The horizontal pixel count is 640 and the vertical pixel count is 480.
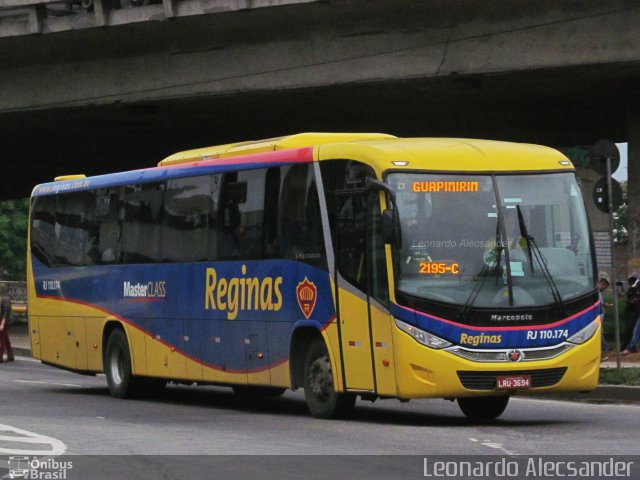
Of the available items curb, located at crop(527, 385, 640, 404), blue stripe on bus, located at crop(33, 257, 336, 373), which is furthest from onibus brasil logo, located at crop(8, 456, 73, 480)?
curb, located at crop(527, 385, 640, 404)

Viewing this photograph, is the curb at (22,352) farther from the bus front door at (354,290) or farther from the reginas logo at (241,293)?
the bus front door at (354,290)

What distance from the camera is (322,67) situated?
96.0 feet

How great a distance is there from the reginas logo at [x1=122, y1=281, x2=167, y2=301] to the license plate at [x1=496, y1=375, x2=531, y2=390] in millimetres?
6283

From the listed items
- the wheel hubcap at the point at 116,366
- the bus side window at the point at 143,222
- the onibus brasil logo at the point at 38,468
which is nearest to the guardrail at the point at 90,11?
the bus side window at the point at 143,222

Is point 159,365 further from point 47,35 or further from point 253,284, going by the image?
point 47,35

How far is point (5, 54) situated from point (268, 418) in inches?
725

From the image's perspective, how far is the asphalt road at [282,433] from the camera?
11.7 meters

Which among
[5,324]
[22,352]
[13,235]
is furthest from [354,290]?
[13,235]

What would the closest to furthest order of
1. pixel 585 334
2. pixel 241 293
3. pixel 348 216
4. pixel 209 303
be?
pixel 585 334
pixel 348 216
pixel 241 293
pixel 209 303

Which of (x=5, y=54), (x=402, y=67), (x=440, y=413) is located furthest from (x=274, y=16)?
(x=440, y=413)

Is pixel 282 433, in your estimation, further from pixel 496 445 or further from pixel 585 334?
pixel 585 334

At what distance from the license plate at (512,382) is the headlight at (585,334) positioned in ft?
2.41

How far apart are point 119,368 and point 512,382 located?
799 cm

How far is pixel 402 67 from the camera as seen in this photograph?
28.2 metres
